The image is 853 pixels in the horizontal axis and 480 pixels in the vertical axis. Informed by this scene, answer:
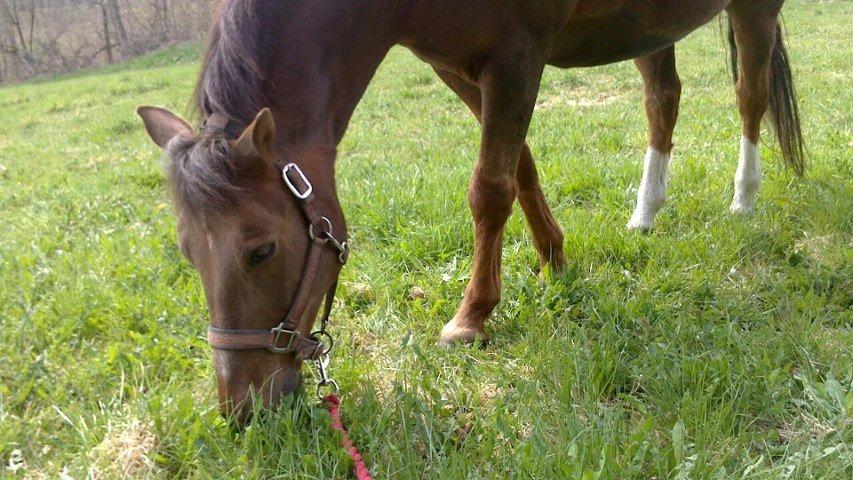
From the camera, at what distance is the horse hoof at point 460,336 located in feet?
7.74

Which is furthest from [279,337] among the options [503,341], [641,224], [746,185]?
[746,185]

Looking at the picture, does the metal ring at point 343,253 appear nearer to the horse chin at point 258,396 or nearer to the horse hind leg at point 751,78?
the horse chin at point 258,396

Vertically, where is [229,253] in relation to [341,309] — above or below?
above

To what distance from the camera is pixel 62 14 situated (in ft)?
74.8

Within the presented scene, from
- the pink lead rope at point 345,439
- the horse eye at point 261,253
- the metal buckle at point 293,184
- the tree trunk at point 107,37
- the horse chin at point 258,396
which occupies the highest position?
the metal buckle at point 293,184

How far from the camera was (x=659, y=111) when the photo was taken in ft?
11.5

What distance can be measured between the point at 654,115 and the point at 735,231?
86 centimetres

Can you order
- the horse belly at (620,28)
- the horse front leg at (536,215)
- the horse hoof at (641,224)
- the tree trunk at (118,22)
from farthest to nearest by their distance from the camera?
the tree trunk at (118,22)
the horse hoof at (641,224)
the horse front leg at (536,215)
the horse belly at (620,28)

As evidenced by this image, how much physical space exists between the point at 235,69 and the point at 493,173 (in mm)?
999

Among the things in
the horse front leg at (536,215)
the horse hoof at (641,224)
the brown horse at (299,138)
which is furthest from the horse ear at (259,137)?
the horse hoof at (641,224)

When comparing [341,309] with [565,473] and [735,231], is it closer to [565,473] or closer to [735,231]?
[565,473]

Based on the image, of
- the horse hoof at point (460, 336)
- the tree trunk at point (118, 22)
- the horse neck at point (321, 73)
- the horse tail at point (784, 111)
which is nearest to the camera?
the horse neck at point (321, 73)

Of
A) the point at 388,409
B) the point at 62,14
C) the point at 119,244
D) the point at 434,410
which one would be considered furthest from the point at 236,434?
the point at 62,14

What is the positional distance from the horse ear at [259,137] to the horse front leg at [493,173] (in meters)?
0.90
